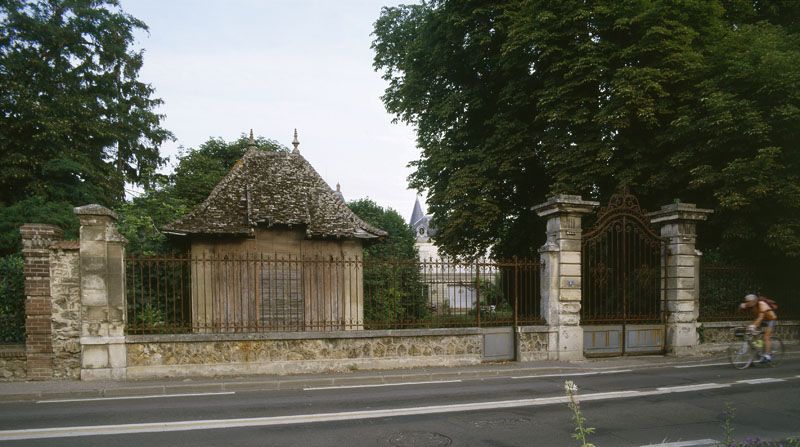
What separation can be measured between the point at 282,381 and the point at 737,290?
517 inches

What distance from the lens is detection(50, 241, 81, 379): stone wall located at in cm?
1025

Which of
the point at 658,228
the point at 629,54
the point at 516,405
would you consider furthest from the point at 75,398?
the point at 629,54

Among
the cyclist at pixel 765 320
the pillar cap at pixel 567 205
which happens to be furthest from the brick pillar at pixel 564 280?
the cyclist at pixel 765 320

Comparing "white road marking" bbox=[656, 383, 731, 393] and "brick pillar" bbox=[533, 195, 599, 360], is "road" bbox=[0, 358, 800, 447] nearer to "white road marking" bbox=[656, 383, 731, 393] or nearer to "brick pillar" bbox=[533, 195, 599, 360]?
"white road marking" bbox=[656, 383, 731, 393]

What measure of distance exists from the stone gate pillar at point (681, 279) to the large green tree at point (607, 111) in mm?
1171

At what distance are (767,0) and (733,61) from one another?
6.66m

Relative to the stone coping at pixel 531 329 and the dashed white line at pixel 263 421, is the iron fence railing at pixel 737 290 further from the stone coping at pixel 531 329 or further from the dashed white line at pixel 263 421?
the dashed white line at pixel 263 421

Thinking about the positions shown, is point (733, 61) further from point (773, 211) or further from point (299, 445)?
point (299, 445)

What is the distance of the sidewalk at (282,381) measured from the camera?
928 cm

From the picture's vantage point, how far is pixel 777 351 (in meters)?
13.3

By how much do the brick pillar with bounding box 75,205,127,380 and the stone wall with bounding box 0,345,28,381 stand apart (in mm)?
1043

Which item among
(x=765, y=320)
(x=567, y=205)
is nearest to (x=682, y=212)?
(x=765, y=320)

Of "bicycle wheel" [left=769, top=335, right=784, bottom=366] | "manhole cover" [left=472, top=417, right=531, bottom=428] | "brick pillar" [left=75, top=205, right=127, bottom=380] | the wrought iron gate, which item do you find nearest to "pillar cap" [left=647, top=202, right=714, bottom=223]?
the wrought iron gate

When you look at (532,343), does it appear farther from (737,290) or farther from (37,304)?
(37,304)
